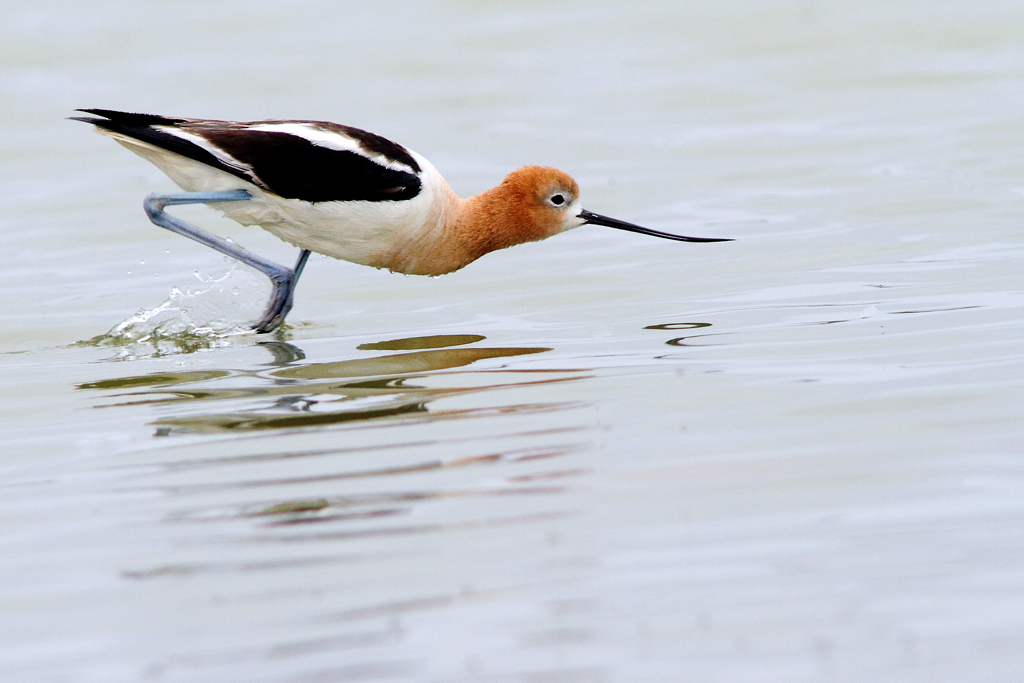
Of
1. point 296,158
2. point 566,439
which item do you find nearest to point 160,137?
point 296,158

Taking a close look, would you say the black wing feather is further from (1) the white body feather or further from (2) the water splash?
(2) the water splash

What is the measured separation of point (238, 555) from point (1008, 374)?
294 cm

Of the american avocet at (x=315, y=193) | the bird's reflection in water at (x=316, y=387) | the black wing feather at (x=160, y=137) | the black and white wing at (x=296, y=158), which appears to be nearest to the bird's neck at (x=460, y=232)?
the american avocet at (x=315, y=193)

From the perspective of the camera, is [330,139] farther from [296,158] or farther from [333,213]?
[333,213]

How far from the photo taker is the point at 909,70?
1438cm

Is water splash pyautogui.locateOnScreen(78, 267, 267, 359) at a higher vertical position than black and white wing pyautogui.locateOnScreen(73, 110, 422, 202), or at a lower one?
lower

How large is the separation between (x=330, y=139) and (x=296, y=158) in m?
0.19

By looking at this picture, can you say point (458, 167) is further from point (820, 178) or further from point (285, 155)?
point (285, 155)

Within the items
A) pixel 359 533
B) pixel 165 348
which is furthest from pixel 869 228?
pixel 359 533

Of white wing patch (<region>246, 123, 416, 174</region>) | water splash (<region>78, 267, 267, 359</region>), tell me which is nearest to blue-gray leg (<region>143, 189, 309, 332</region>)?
water splash (<region>78, 267, 267, 359</region>)

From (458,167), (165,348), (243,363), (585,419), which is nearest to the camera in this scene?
(585,419)

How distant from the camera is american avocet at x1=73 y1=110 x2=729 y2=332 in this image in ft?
21.4

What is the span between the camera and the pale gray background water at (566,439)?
318cm

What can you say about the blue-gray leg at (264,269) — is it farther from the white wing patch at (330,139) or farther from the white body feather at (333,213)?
the white wing patch at (330,139)
